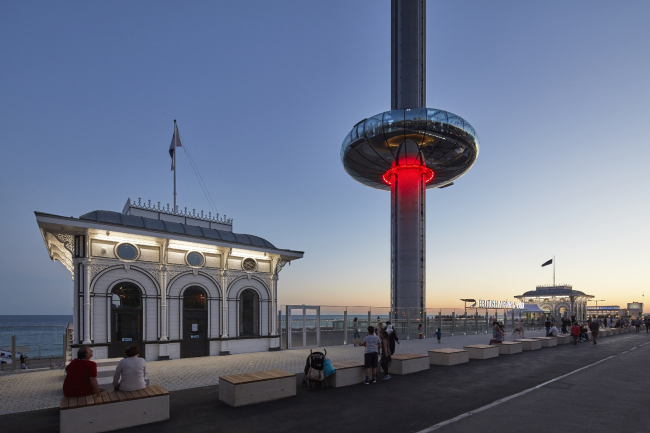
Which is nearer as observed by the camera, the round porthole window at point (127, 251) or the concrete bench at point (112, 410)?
the concrete bench at point (112, 410)

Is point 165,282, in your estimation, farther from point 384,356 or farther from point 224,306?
point 384,356

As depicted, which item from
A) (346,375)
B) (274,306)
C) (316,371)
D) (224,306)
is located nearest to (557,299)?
(274,306)

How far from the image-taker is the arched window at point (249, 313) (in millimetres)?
20016

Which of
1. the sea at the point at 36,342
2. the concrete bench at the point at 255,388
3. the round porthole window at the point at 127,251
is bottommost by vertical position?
the sea at the point at 36,342

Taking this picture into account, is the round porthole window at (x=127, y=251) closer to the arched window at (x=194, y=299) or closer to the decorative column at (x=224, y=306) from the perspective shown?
the arched window at (x=194, y=299)

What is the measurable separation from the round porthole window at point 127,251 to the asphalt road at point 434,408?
739cm

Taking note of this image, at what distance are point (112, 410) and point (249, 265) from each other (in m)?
12.6

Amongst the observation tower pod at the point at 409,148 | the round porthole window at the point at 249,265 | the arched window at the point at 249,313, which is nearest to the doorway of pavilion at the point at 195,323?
the arched window at the point at 249,313

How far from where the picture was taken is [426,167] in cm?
3988

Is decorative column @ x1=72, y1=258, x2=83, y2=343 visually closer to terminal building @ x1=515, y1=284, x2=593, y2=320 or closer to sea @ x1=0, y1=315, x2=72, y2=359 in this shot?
sea @ x1=0, y1=315, x2=72, y2=359

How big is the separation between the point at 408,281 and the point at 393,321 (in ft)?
15.0

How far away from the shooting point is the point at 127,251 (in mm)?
16609

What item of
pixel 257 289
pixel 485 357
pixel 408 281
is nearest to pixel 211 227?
pixel 257 289

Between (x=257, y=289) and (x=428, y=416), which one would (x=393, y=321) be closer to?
(x=257, y=289)
